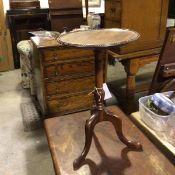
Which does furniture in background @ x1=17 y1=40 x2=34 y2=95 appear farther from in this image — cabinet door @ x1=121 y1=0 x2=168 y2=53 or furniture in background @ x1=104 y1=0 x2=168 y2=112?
cabinet door @ x1=121 y1=0 x2=168 y2=53

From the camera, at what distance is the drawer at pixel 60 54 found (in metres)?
1.87

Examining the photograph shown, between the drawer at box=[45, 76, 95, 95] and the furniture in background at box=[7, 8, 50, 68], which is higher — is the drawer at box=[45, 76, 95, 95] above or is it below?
below

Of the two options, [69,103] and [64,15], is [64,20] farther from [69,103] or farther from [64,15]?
[69,103]

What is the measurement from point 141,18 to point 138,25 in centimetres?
6

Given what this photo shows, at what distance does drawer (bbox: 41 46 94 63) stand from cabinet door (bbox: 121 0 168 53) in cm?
35

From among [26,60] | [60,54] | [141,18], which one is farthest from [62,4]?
[141,18]

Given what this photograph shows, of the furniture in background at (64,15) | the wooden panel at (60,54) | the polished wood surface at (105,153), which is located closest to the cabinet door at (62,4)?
the furniture in background at (64,15)

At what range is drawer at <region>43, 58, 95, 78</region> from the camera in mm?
1933

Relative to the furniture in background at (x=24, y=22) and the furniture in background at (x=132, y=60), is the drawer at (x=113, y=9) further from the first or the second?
the furniture in background at (x=24, y=22)

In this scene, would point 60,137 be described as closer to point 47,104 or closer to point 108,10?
point 47,104

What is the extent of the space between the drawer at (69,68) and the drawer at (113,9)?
392 mm

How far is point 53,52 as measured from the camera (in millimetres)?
1891

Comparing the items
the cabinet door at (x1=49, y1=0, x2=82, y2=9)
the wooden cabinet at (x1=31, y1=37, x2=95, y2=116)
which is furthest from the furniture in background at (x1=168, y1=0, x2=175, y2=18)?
the cabinet door at (x1=49, y1=0, x2=82, y2=9)

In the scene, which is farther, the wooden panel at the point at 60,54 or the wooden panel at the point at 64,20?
the wooden panel at the point at 64,20
